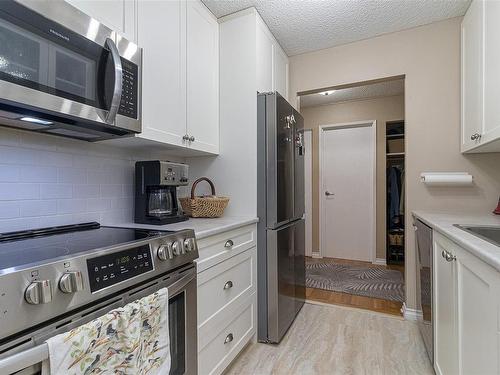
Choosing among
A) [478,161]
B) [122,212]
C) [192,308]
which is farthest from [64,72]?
[478,161]

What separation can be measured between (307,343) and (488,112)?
1861 mm

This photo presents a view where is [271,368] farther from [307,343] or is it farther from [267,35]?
[267,35]

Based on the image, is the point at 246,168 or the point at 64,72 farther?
the point at 246,168

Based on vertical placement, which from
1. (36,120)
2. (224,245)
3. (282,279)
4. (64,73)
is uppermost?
(64,73)

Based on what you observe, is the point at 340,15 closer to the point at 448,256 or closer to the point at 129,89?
the point at 129,89

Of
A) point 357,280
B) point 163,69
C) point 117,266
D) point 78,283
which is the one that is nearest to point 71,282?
point 78,283

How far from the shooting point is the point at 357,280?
10.6 feet

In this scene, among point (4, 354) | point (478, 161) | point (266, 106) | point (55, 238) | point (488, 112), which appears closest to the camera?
point (4, 354)

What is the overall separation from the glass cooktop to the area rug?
2467 mm

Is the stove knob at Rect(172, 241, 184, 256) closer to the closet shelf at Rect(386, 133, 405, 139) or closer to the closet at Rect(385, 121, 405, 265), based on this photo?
the closet at Rect(385, 121, 405, 265)

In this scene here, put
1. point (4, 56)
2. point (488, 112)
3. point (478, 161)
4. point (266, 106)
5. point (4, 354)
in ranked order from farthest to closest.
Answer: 1. point (478, 161)
2. point (266, 106)
3. point (488, 112)
4. point (4, 56)
5. point (4, 354)

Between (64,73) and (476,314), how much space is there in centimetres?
169

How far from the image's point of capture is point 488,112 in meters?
1.58

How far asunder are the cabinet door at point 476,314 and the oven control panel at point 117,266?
1092 millimetres
